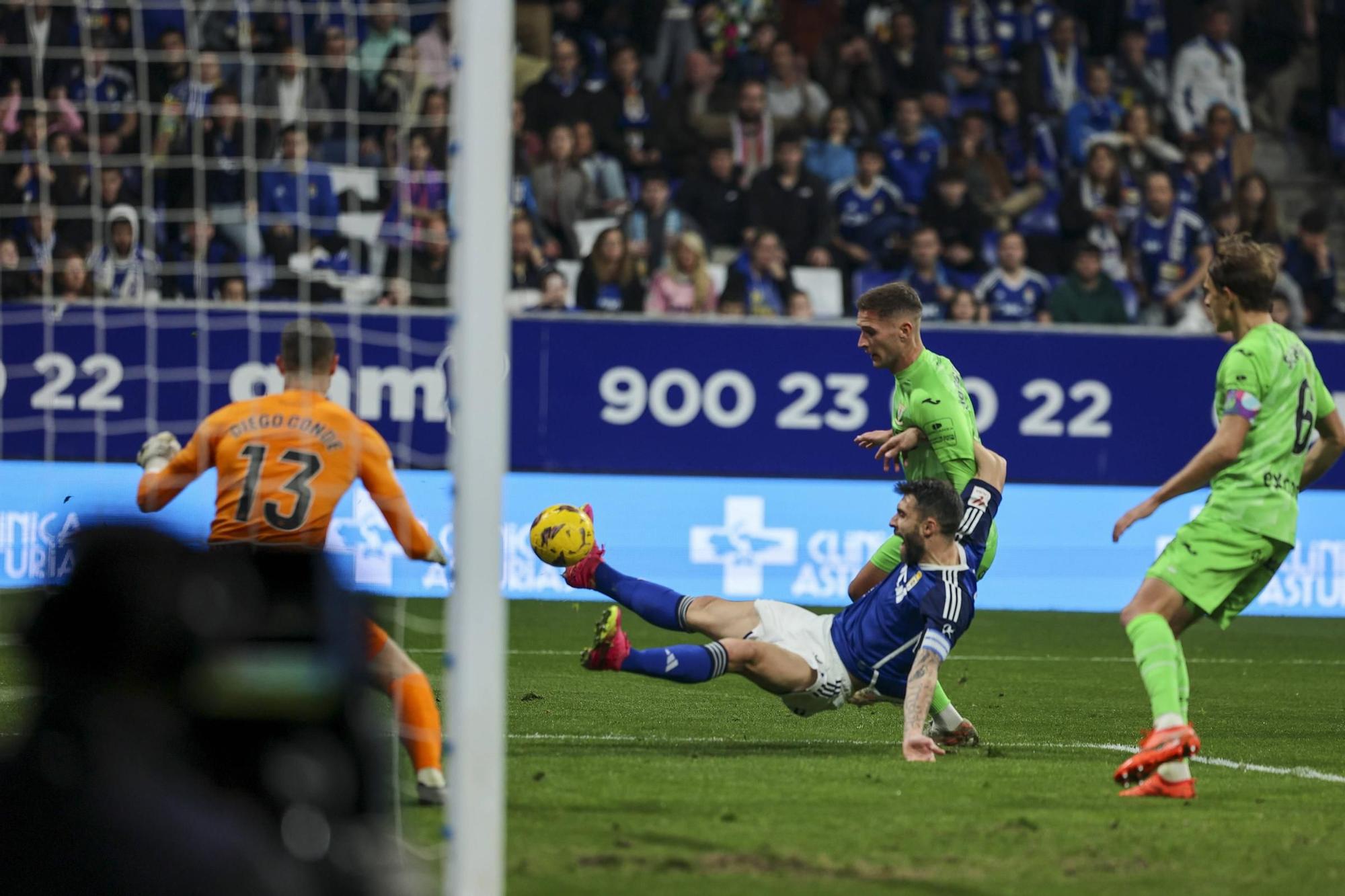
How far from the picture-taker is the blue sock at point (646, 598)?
7.40 meters

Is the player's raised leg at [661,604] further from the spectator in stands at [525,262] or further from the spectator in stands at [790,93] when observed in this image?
the spectator in stands at [790,93]

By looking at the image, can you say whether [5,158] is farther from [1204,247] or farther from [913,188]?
[1204,247]

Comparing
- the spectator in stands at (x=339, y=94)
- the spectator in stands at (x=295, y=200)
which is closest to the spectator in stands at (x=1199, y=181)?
the spectator in stands at (x=339, y=94)

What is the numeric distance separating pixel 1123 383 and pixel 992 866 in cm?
993

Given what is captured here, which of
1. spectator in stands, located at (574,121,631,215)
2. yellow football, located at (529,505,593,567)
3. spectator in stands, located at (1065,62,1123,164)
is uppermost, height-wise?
spectator in stands, located at (1065,62,1123,164)

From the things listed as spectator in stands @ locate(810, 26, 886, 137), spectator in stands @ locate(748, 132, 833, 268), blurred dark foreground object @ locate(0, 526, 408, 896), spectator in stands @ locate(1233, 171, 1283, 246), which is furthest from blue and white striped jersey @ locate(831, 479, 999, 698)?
spectator in stands @ locate(810, 26, 886, 137)

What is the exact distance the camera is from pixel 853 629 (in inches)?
280

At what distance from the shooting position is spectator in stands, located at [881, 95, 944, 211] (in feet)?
56.2

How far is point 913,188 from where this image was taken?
56.2 ft

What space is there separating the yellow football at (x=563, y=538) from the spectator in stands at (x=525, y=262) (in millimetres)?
7721

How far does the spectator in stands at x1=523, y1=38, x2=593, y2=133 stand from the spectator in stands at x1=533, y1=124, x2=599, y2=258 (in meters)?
0.57

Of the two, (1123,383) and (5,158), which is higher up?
(5,158)

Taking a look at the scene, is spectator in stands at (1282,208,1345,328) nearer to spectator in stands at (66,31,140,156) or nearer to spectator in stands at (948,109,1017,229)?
spectator in stands at (948,109,1017,229)

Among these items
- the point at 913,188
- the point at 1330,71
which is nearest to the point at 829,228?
the point at 913,188
